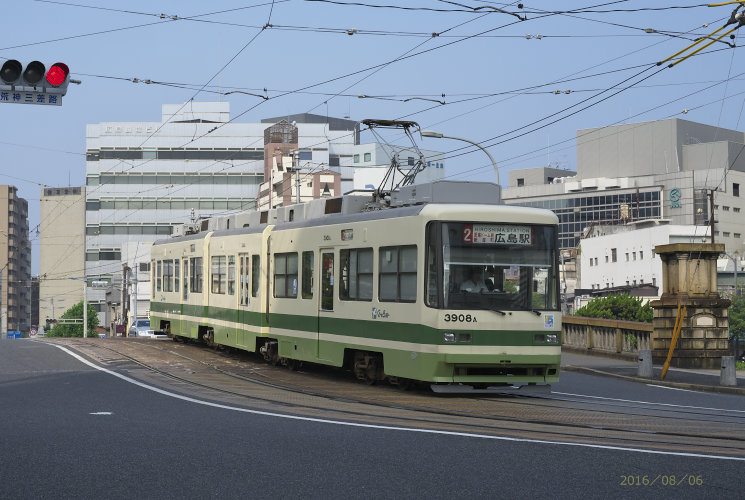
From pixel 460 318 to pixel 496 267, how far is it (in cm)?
99

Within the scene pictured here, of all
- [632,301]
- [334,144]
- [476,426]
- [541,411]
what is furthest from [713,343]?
[334,144]

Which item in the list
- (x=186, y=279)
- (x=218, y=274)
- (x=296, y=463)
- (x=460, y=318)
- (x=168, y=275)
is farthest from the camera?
(x=168, y=275)

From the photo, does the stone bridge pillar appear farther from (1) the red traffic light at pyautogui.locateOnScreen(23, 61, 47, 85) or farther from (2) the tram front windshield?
(1) the red traffic light at pyautogui.locateOnScreen(23, 61, 47, 85)

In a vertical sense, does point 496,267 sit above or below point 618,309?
above

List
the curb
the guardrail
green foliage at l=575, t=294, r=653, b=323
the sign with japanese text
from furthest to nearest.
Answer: green foliage at l=575, t=294, r=653, b=323 → the guardrail → the curb → the sign with japanese text

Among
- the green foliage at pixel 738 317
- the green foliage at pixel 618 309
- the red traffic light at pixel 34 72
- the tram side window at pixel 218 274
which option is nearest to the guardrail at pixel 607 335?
the tram side window at pixel 218 274

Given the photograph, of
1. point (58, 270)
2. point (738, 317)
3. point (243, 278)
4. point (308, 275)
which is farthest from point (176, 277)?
point (58, 270)

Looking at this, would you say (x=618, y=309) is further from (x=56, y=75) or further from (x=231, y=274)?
(x=56, y=75)

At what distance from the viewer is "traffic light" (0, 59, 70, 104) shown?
692 inches

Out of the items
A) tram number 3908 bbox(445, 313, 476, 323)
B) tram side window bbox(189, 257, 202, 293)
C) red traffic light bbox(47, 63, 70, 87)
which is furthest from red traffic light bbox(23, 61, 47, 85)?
tram side window bbox(189, 257, 202, 293)

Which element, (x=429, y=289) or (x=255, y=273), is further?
(x=255, y=273)

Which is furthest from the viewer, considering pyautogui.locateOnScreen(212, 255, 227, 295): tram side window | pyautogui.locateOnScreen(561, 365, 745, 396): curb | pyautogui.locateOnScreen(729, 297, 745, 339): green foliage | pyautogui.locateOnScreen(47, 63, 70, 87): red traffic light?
pyautogui.locateOnScreen(729, 297, 745, 339): green foliage
